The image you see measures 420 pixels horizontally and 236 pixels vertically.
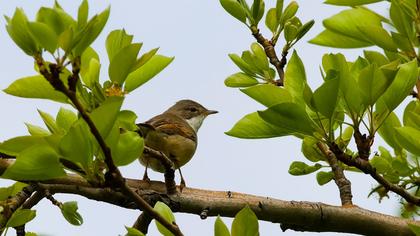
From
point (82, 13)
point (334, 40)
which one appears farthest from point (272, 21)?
point (82, 13)

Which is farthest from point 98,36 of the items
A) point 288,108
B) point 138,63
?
point 288,108

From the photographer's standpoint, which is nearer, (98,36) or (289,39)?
(98,36)

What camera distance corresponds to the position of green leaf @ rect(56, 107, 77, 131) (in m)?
2.34

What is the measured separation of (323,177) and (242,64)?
0.57m

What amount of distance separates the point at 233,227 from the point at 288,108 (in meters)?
0.37

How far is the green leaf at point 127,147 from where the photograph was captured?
6.87 ft

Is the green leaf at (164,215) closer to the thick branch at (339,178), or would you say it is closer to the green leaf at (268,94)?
the green leaf at (268,94)

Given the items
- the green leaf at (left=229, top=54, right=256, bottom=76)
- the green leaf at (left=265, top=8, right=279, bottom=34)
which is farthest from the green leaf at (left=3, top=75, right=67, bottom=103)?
the green leaf at (left=265, top=8, right=279, bottom=34)

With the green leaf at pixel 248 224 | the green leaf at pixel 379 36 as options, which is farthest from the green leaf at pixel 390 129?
the green leaf at pixel 248 224

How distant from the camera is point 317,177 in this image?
342cm

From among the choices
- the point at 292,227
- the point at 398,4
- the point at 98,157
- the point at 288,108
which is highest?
the point at 398,4

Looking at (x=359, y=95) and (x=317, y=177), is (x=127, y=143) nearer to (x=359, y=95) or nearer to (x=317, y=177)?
(x=359, y=95)

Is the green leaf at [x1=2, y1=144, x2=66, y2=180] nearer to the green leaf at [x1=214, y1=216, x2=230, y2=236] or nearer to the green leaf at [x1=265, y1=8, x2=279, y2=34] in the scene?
the green leaf at [x1=214, y1=216, x2=230, y2=236]

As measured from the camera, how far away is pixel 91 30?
75.4 inches
